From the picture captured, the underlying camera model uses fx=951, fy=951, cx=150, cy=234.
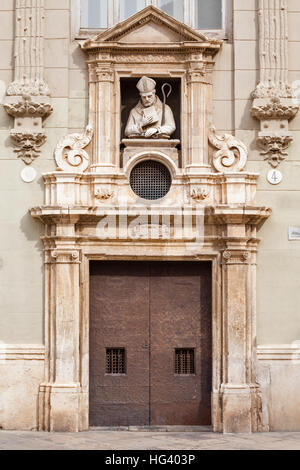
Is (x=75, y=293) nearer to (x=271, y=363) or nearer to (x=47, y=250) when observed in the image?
(x=47, y=250)

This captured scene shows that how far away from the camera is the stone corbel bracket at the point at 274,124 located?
15.7m

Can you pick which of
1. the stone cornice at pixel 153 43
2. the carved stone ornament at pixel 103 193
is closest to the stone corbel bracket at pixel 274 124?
the stone cornice at pixel 153 43

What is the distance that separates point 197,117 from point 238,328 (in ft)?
11.8

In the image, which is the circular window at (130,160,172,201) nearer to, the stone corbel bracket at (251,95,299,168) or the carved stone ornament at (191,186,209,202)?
the carved stone ornament at (191,186,209,202)

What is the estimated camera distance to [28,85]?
52.0 ft

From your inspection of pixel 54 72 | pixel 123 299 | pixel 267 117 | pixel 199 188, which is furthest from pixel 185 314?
pixel 54 72

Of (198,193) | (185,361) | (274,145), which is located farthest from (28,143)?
(185,361)

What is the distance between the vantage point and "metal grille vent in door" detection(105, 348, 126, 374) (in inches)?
630

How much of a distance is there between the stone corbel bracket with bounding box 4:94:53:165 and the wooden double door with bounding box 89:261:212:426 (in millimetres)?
2258

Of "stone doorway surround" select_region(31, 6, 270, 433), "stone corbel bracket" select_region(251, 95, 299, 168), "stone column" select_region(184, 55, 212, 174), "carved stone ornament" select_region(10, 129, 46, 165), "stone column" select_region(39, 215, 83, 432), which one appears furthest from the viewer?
"stone column" select_region(184, 55, 212, 174)

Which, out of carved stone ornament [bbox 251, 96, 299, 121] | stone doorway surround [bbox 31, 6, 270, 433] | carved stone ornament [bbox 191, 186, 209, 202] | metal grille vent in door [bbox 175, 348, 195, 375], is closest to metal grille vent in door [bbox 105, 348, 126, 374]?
stone doorway surround [bbox 31, 6, 270, 433]

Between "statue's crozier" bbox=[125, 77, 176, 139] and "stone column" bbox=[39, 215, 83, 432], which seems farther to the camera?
"statue's crozier" bbox=[125, 77, 176, 139]

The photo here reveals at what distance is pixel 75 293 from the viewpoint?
15.7 m

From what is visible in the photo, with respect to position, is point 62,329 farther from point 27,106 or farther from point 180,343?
point 27,106
